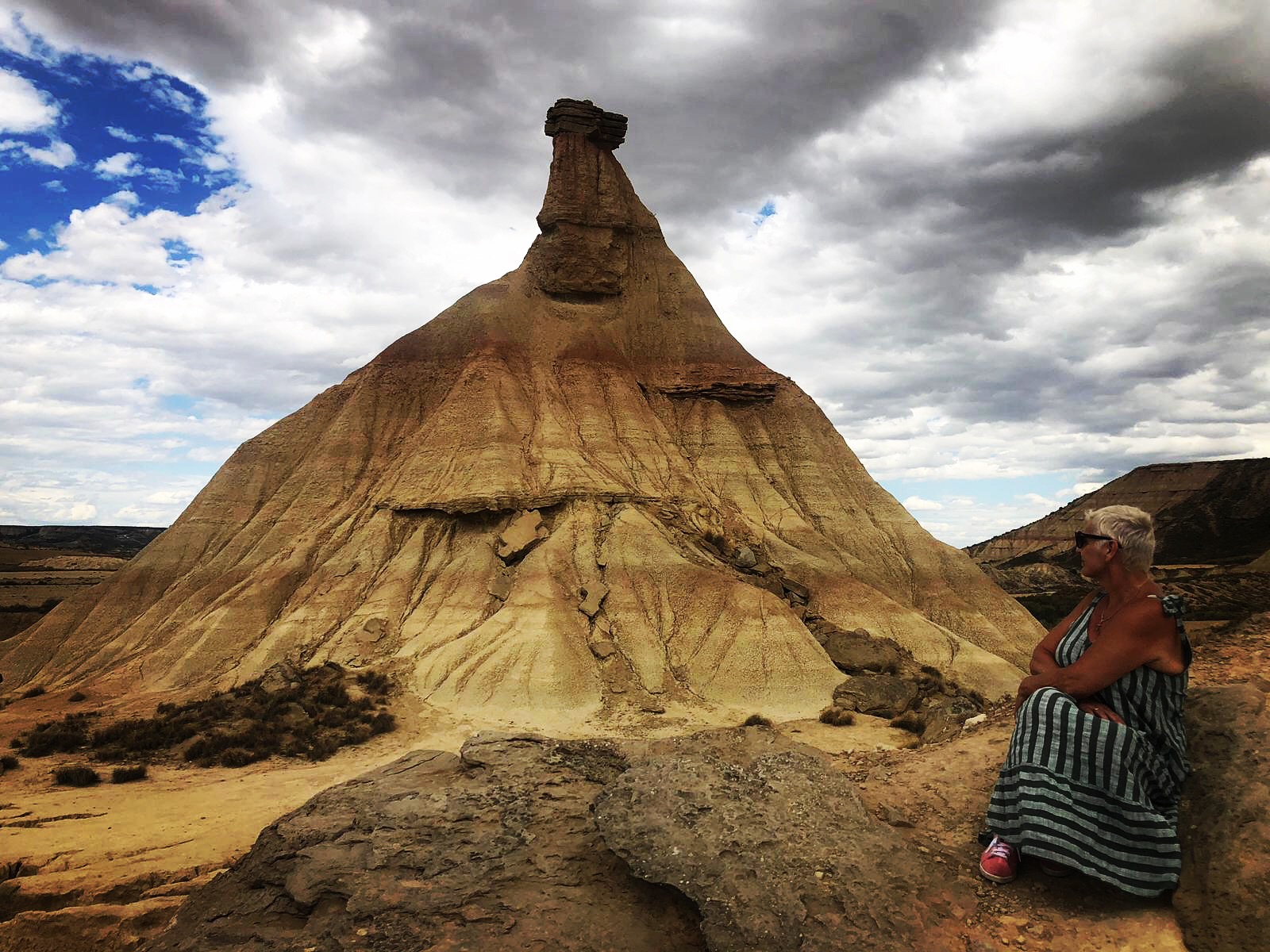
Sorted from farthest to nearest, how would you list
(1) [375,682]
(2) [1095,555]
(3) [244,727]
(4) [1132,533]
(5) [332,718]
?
(1) [375,682] → (5) [332,718] → (3) [244,727] → (2) [1095,555] → (4) [1132,533]

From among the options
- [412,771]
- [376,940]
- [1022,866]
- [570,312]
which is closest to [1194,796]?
[1022,866]

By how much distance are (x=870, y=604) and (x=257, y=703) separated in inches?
849

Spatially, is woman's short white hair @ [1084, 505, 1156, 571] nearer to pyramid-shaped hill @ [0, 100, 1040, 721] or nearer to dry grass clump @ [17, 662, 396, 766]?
dry grass clump @ [17, 662, 396, 766]

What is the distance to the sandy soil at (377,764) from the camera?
12.3 ft

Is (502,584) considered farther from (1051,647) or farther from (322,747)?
(1051,647)

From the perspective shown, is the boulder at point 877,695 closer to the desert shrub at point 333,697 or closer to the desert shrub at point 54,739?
the desert shrub at point 333,697

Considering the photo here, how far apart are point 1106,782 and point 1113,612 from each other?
0.94m

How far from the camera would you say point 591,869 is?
472 centimetres

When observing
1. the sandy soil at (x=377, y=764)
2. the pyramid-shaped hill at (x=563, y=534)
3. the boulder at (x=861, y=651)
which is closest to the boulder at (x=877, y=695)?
the pyramid-shaped hill at (x=563, y=534)

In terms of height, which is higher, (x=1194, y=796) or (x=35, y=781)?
(x=1194, y=796)

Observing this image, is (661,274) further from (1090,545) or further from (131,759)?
(1090,545)

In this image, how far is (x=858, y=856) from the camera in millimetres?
4336

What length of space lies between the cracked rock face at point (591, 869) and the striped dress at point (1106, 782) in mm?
594

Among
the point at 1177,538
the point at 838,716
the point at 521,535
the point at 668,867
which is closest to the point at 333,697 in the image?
the point at 521,535
